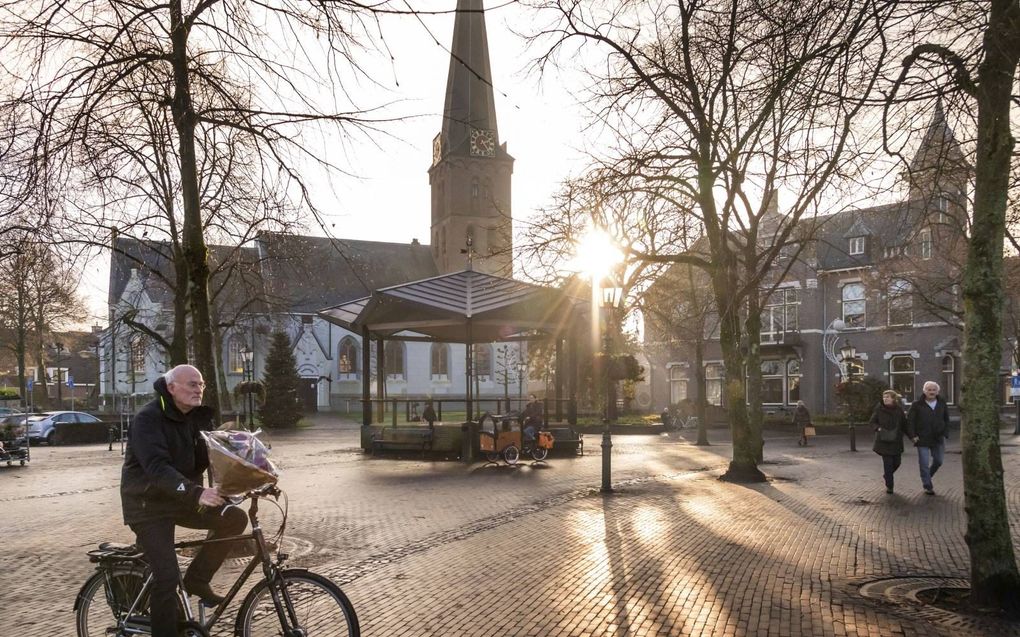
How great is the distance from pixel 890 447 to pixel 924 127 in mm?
7180

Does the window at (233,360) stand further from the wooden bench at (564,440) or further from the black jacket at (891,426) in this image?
the black jacket at (891,426)

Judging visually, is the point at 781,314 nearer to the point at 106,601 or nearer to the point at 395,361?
the point at 395,361

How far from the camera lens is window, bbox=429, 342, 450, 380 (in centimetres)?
6373

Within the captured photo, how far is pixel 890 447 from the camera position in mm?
12516

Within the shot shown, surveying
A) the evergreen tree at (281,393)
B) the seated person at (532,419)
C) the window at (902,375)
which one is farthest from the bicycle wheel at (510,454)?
the window at (902,375)

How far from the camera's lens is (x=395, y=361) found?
6262 cm

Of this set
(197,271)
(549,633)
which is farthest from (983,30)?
(197,271)

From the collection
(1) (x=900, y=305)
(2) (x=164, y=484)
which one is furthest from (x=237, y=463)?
(1) (x=900, y=305)

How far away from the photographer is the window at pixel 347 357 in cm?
5981

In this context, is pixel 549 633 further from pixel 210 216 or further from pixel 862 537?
pixel 210 216

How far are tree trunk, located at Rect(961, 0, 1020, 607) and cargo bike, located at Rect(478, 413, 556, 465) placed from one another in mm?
12343

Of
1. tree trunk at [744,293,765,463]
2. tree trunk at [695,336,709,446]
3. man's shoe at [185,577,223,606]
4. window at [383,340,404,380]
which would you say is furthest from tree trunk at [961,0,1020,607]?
window at [383,340,404,380]

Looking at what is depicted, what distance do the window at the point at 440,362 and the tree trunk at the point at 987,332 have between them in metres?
58.0

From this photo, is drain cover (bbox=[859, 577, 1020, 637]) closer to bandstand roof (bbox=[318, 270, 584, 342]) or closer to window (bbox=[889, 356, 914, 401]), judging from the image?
bandstand roof (bbox=[318, 270, 584, 342])
